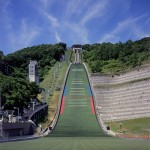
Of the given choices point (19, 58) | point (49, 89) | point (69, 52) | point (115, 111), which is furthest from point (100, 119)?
point (69, 52)

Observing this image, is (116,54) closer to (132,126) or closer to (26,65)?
(26,65)

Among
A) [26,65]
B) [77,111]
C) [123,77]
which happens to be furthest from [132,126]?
[26,65]

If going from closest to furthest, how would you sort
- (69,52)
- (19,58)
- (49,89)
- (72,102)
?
(72,102) < (49,89) < (19,58) < (69,52)

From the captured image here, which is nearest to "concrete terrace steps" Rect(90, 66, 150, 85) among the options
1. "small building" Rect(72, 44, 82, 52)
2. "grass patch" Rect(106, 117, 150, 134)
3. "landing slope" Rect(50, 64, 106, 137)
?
"landing slope" Rect(50, 64, 106, 137)

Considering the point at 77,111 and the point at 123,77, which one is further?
the point at 123,77

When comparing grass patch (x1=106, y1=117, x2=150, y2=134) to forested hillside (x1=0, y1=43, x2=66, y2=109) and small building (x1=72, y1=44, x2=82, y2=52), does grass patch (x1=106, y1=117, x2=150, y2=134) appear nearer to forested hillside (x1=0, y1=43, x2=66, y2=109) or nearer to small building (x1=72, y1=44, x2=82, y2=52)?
forested hillside (x1=0, y1=43, x2=66, y2=109)

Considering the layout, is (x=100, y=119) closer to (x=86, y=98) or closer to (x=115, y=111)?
(x=115, y=111)
